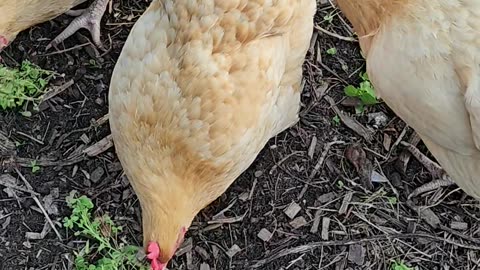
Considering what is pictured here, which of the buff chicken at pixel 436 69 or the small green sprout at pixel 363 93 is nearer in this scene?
the buff chicken at pixel 436 69

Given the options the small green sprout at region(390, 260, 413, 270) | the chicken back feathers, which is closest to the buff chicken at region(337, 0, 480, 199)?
the chicken back feathers

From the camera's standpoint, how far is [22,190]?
304 centimetres

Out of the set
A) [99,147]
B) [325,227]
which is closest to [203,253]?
[325,227]

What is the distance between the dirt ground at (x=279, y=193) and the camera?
2992mm

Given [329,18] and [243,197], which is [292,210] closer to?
[243,197]

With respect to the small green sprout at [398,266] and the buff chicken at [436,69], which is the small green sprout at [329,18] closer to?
the buff chicken at [436,69]

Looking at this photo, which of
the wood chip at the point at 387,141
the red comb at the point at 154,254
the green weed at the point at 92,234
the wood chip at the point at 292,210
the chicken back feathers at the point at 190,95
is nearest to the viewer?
the chicken back feathers at the point at 190,95

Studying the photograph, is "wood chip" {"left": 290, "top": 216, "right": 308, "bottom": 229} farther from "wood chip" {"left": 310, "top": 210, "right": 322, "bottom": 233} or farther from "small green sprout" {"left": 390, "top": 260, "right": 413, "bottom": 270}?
"small green sprout" {"left": 390, "top": 260, "right": 413, "bottom": 270}

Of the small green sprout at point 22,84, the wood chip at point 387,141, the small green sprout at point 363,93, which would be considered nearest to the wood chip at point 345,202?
the wood chip at point 387,141

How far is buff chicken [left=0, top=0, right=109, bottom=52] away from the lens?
2867 millimetres

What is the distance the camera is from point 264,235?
9.88 ft

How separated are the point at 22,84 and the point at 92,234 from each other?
27.5 inches

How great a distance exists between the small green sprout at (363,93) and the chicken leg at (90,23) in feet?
3.54

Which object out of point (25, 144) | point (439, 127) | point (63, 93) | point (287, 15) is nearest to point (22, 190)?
point (25, 144)
